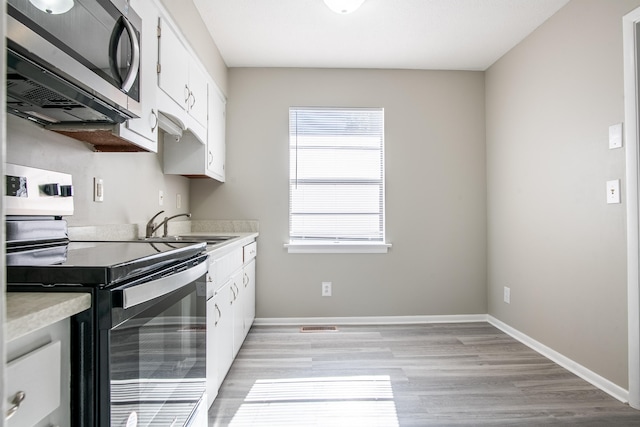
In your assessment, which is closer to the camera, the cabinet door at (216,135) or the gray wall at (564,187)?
the gray wall at (564,187)

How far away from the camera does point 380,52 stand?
3129 millimetres

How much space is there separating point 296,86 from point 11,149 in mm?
2535

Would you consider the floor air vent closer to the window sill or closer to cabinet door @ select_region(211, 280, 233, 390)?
the window sill

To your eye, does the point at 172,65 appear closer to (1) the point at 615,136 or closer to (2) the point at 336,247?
(2) the point at 336,247

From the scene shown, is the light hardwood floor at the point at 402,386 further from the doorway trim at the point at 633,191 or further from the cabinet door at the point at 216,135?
the cabinet door at the point at 216,135

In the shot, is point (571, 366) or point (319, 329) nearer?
point (571, 366)

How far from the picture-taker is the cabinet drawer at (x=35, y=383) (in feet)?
1.91

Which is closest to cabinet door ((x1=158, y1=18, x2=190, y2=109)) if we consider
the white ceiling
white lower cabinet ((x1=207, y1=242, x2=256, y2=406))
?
the white ceiling

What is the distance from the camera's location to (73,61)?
3.41 feet

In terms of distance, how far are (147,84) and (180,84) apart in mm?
526

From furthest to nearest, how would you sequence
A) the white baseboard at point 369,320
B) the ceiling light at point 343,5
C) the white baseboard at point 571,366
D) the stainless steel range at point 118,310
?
the white baseboard at point 369,320
the ceiling light at point 343,5
the white baseboard at point 571,366
the stainless steel range at point 118,310

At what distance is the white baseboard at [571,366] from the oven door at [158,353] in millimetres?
2231

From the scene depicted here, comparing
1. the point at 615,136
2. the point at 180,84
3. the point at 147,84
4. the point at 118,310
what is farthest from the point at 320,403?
the point at 615,136

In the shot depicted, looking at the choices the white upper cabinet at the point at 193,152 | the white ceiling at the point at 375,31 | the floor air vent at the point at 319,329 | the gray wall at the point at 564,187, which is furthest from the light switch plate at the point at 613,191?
the white upper cabinet at the point at 193,152
